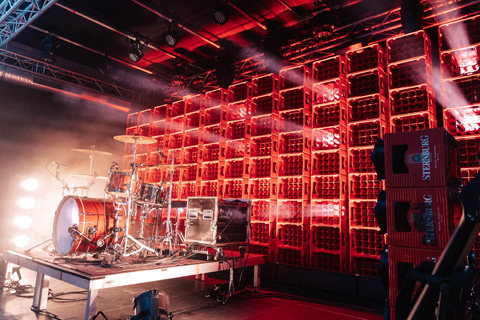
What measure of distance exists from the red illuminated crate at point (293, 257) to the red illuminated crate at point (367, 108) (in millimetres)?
2588

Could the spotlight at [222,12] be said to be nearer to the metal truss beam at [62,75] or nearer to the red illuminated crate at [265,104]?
the red illuminated crate at [265,104]

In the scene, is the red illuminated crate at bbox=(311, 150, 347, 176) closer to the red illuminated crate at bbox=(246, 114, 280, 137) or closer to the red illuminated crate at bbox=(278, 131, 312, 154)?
the red illuminated crate at bbox=(278, 131, 312, 154)

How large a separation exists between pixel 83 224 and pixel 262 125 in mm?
3905

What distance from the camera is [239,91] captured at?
7.27 metres

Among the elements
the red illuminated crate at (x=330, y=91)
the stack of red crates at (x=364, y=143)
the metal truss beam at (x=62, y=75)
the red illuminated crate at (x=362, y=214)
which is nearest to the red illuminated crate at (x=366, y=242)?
the stack of red crates at (x=364, y=143)

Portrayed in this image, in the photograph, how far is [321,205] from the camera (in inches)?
223

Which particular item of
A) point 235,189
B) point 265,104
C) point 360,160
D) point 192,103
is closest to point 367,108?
point 360,160

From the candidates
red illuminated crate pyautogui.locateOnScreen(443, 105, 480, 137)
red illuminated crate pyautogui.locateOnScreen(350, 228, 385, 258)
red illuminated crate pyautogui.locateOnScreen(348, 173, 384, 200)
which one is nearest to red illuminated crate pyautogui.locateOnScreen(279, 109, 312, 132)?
red illuminated crate pyautogui.locateOnScreen(348, 173, 384, 200)

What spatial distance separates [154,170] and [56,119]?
3.00 metres

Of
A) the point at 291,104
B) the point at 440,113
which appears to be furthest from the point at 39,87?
the point at 440,113

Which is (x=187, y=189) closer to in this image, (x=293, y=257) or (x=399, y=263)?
(x=293, y=257)

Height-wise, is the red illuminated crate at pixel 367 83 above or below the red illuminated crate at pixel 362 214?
above

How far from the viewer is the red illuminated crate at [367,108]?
523 cm

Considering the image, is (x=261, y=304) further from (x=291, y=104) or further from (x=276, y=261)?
(x=291, y=104)
